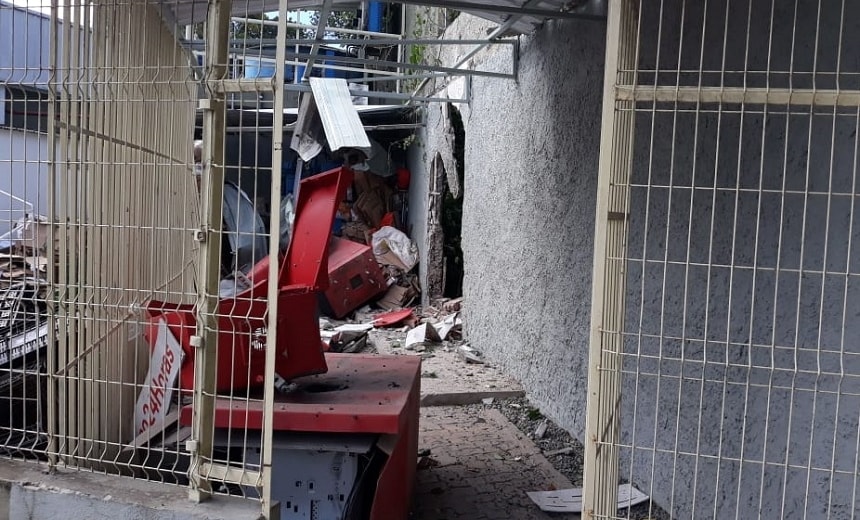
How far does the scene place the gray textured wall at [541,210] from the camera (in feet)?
17.6

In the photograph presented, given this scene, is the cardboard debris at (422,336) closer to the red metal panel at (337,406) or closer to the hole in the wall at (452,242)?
the hole in the wall at (452,242)

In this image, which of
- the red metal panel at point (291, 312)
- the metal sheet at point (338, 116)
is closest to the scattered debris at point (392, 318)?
the metal sheet at point (338, 116)

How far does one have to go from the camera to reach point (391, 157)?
13562 millimetres

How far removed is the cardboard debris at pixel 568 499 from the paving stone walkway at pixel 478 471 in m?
0.05

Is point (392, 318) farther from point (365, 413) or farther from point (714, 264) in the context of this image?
point (714, 264)

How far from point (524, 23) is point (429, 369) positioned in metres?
3.61

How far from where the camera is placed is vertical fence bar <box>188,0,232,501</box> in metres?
2.93

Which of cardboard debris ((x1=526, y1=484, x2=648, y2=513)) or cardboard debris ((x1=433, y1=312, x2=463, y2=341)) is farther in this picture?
cardboard debris ((x1=433, y1=312, x2=463, y2=341))

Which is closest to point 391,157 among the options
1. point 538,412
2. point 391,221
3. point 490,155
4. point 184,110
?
point 391,221

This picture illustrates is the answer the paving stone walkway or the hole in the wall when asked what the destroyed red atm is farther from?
the hole in the wall

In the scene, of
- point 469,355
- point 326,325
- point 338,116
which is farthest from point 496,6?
point 326,325

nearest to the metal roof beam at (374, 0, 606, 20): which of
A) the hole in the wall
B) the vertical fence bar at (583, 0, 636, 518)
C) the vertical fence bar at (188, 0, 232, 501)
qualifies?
the vertical fence bar at (583, 0, 636, 518)

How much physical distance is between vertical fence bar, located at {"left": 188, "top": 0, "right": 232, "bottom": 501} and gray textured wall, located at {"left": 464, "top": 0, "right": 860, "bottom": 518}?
168 centimetres

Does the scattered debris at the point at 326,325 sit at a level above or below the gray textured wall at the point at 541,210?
below
